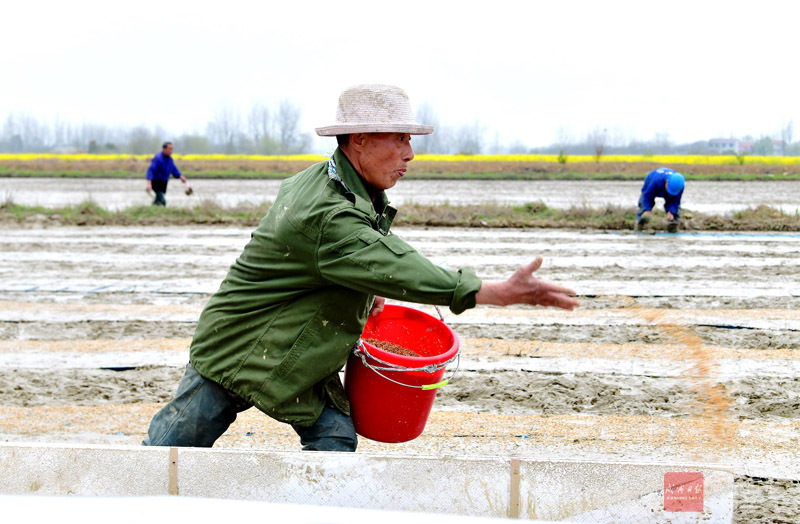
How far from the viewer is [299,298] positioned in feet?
9.30

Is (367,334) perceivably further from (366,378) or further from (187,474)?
(187,474)

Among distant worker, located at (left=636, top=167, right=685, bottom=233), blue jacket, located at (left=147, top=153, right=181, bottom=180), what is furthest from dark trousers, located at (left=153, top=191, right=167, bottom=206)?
distant worker, located at (left=636, top=167, right=685, bottom=233)

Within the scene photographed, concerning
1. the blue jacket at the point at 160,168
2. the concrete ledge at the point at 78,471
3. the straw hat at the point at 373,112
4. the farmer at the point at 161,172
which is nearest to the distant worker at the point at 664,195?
the farmer at the point at 161,172

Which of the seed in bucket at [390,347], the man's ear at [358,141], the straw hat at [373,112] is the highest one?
the straw hat at [373,112]

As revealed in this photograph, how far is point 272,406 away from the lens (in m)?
2.85

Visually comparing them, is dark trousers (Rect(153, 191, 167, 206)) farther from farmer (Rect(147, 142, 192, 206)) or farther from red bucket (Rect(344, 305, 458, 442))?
red bucket (Rect(344, 305, 458, 442))

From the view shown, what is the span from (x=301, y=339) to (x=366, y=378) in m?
0.42

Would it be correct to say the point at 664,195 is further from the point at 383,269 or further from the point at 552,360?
the point at 383,269

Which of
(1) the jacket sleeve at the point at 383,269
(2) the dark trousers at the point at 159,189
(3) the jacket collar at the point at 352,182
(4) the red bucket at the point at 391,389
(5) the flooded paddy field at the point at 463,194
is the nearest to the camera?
(1) the jacket sleeve at the point at 383,269

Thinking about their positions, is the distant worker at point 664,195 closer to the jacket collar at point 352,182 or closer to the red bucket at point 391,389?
the red bucket at point 391,389

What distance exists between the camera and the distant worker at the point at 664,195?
12.2m

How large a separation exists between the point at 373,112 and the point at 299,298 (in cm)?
68

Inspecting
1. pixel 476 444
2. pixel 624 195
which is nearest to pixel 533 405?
pixel 476 444

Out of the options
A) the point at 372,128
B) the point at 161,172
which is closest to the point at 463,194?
the point at 161,172
